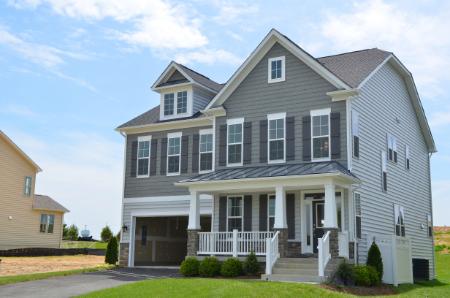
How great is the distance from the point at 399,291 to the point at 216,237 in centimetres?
693

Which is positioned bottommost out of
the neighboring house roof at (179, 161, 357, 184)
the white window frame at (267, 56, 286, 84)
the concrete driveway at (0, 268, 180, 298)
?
the concrete driveway at (0, 268, 180, 298)

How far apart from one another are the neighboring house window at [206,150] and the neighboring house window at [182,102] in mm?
1761

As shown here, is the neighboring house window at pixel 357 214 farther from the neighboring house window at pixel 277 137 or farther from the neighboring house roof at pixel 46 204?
the neighboring house roof at pixel 46 204

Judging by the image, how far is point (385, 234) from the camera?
2395 cm

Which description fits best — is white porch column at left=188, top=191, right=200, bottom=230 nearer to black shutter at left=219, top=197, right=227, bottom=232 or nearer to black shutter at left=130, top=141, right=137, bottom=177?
black shutter at left=219, top=197, right=227, bottom=232

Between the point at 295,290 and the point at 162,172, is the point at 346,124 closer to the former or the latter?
the point at 295,290

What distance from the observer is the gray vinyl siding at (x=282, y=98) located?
22.2m

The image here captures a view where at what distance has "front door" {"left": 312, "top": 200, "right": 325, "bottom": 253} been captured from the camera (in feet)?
70.6

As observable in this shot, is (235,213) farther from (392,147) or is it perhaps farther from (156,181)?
(392,147)

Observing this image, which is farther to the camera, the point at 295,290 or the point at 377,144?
the point at 377,144

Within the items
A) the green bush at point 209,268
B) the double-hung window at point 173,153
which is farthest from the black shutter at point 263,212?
the double-hung window at point 173,153

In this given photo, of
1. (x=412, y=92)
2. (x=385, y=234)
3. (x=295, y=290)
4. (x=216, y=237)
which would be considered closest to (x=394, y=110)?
(x=412, y=92)

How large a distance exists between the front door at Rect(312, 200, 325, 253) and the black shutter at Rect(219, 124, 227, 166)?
440cm

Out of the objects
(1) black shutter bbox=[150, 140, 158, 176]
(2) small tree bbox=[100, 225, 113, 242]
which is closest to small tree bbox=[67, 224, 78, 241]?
(2) small tree bbox=[100, 225, 113, 242]
